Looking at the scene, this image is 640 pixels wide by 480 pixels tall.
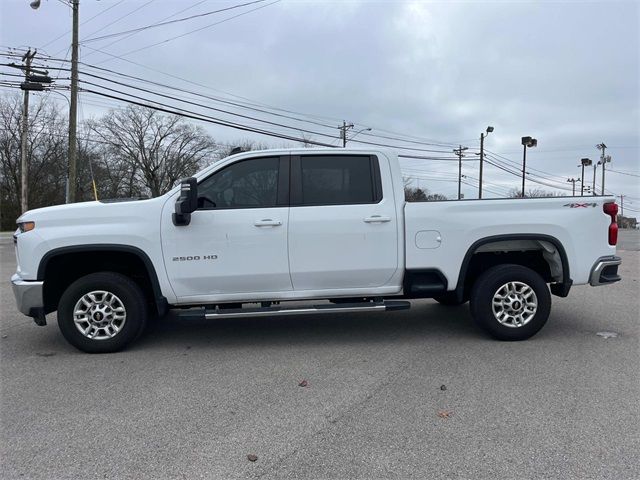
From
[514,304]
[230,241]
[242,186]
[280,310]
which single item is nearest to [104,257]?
[230,241]

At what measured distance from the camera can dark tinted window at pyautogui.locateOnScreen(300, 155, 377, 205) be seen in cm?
530

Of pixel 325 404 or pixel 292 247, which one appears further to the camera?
pixel 292 247

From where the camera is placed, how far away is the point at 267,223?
5070 mm

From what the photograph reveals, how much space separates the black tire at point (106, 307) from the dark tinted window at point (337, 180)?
81.1 inches

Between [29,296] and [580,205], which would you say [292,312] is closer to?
[29,296]

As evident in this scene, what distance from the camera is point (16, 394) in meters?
4.13

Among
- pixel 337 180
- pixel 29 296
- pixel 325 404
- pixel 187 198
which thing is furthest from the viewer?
pixel 337 180

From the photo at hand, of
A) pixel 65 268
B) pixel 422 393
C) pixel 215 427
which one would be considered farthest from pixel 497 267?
pixel 65 268

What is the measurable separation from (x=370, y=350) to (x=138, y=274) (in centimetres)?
271

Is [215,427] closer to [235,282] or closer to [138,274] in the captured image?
[235,282]

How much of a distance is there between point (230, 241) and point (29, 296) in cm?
210

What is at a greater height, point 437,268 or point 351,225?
point 351,225

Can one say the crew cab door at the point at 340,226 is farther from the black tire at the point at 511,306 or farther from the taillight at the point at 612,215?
the taillight at the point at 612,215

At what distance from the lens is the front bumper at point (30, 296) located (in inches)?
196
